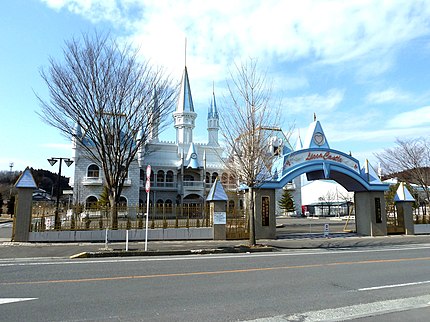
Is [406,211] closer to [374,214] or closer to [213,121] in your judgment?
[374,214]

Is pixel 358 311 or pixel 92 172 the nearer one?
pixel 358 311

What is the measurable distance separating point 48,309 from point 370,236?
2022cm

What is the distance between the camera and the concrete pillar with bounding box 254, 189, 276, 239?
1853 centimetres

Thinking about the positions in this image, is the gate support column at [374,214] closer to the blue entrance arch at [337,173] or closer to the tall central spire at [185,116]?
the blue entrance arch at [337,173]

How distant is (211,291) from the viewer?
21.8ft

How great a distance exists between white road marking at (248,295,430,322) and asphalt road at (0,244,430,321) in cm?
2

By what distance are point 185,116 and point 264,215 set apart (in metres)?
39.7

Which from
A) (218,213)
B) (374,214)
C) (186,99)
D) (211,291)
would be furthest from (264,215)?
(186,99)

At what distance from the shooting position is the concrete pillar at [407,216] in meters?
22.6

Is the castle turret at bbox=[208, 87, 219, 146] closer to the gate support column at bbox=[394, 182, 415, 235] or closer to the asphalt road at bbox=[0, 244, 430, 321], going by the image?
the gate support column at bbox=[394, 182, 415, 235]

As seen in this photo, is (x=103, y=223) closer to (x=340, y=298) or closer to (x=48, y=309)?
(x=48, y=309)

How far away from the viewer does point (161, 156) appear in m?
51.7

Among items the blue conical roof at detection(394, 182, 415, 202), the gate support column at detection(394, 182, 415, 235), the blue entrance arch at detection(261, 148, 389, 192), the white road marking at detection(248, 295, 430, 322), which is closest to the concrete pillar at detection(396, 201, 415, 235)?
the gate support column at detection(394, 182, 415, 235)

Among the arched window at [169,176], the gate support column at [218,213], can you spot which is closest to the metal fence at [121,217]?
the gate support column at [218,213]
